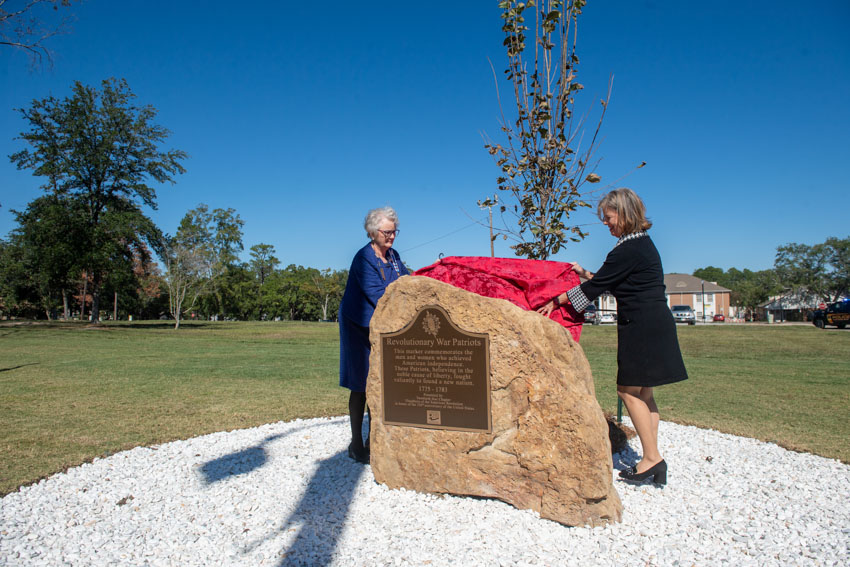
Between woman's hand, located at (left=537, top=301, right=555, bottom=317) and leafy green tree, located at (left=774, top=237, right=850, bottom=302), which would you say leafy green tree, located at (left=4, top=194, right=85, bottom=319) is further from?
leafy green tree, located at (left=774, top=237, right=850, bottom=302)

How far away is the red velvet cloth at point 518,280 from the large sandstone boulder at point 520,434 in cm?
30

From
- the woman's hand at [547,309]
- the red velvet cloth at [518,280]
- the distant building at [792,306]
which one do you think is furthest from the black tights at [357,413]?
the distant building at [792,306]

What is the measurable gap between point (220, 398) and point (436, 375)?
5.92 meters

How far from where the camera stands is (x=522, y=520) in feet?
11.6

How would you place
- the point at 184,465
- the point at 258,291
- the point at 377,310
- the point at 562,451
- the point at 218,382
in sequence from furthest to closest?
the point at 258,291, the point at 218,382, the point at 184,465, the point at 377,310, the point at 562,451

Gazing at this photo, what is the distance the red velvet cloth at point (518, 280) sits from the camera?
159 inches

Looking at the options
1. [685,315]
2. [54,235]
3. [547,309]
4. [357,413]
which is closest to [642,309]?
[547,309]

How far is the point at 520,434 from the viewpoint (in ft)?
12.0

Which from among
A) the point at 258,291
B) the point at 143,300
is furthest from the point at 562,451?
the point at 258,291

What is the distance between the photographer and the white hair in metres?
4.37

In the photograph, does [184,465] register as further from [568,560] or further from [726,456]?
[726,456]

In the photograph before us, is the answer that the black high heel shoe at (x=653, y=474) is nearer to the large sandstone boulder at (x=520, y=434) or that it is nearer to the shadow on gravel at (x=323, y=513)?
the large sandstone boulder at (x=520, y=434)

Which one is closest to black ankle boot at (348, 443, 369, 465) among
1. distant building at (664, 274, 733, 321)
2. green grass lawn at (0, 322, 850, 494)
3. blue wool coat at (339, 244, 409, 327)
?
blue wool coat at (339, 244, 409, 327)

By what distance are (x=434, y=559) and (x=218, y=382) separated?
8.59 m
